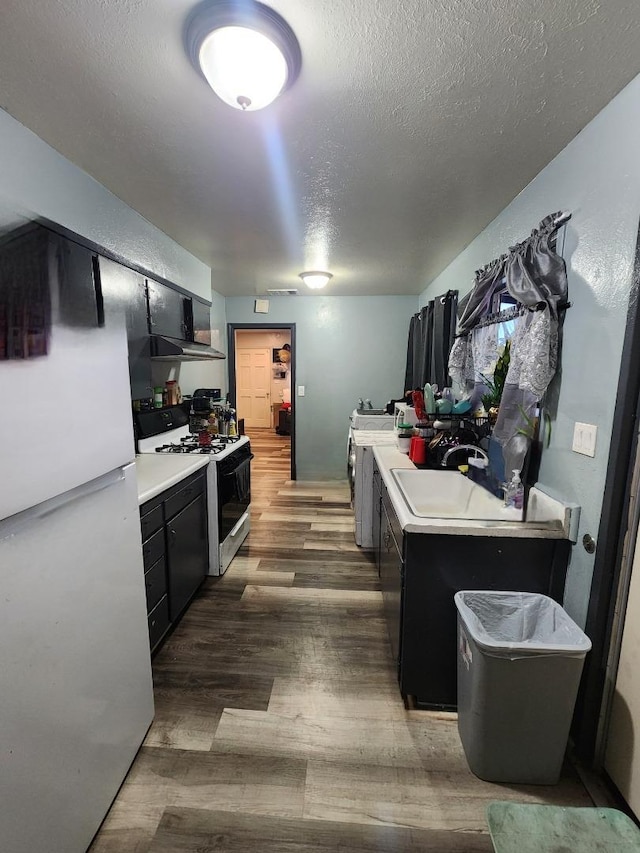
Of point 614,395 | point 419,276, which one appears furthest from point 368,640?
point 419,276

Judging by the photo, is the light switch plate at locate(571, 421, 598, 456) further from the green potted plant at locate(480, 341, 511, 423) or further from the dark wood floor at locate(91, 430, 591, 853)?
the dark wood floor at locate(91, 430, 591, 853)

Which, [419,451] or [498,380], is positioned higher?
[498,380]

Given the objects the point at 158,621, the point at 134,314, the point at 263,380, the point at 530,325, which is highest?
the point at 134,314

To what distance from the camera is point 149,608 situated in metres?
1.75

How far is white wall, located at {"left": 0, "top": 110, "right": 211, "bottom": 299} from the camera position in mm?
1352

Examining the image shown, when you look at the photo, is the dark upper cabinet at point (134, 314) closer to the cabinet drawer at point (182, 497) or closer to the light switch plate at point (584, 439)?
the cabinet drawer at point (182, 497)

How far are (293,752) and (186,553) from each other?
1.14 meters

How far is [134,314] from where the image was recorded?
6.66ft

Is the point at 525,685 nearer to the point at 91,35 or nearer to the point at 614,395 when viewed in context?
the point at 614,395

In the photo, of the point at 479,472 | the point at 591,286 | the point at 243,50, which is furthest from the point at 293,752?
the point at 243,50

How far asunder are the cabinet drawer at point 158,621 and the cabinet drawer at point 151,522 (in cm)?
41

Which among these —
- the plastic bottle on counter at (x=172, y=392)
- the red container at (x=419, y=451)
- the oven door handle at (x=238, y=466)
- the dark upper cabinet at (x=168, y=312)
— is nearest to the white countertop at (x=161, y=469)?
the oven door handle at (x=238, y=466)

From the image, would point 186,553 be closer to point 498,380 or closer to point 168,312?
point 168,312

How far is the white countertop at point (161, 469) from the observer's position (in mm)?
1715
